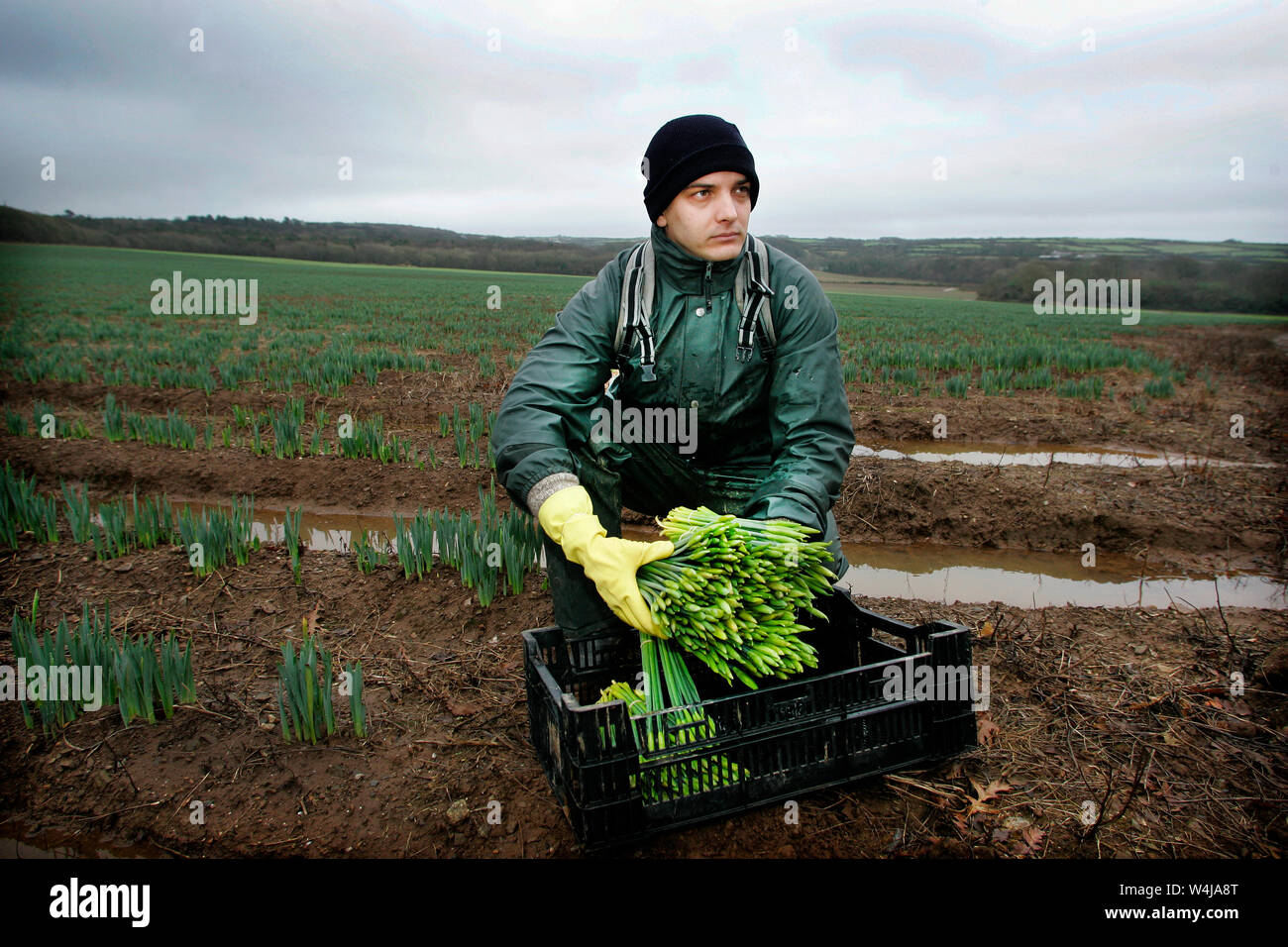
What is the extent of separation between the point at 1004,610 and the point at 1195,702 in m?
0.87

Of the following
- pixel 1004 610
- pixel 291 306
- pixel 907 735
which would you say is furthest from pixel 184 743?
pixel 291 306

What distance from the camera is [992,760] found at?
7.11 ft

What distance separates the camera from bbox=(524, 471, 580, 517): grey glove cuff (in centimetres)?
211

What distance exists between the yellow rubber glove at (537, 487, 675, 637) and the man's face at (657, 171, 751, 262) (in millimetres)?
975

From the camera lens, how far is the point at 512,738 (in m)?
2.36

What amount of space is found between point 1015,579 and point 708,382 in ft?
8.92

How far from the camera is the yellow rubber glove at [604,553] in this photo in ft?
6.18

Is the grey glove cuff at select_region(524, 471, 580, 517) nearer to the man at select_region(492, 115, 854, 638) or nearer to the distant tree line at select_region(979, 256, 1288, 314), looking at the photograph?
the man at select_region(492, 115, 854, 638)

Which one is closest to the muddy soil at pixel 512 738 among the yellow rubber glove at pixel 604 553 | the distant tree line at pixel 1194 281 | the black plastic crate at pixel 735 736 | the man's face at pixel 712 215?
the black plastic crate at pixel 735 736

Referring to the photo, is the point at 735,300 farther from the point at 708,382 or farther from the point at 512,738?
the point at 512,738

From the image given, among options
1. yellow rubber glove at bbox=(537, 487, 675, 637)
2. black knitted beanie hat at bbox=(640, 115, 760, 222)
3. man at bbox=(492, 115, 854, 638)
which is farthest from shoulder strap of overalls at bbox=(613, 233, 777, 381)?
yellow rubber glove at bbox=(537, 487, 675, 637)

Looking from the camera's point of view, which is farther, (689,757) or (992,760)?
(992,760)

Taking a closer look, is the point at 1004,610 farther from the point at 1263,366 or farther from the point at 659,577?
the point at 1263,366

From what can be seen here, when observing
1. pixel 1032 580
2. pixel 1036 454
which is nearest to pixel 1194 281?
pixel 1036 454
